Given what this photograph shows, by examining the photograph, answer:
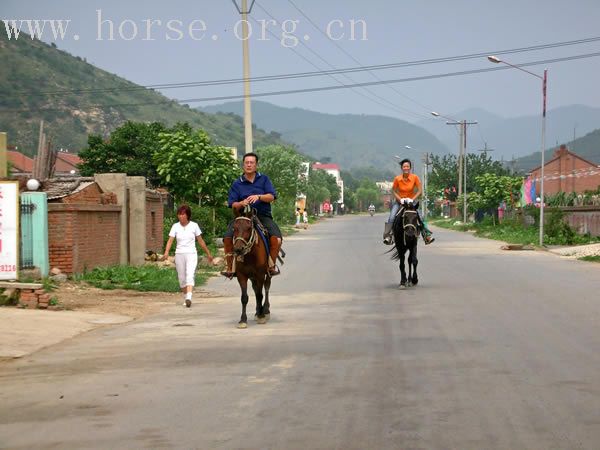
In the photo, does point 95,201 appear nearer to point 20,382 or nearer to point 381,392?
point 20,382

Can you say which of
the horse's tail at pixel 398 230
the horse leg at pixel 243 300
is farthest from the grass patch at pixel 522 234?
the horse leg at pixel 243 300

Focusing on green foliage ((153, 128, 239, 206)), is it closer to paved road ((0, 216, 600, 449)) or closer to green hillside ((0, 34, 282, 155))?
paved road ((0, 216, 600, 449))

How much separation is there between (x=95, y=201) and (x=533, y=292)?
37.6ft

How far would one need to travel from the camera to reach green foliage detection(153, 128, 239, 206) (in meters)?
35.1

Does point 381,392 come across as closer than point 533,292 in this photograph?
Yes

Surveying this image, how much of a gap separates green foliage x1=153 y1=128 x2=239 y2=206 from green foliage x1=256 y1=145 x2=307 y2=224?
111ft

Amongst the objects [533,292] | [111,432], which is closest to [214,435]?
[111,432]

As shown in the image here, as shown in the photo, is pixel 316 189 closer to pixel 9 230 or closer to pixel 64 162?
pixel 64 162

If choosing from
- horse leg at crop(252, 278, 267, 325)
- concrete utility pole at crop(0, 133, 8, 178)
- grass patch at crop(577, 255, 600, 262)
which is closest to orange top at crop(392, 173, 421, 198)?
horse leg at crop(252, 278, 267, 325)

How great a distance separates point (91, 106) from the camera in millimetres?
119500

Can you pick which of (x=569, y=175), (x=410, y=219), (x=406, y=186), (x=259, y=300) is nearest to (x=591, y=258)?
(x=406, y=186)

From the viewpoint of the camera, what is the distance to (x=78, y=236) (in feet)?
66.4

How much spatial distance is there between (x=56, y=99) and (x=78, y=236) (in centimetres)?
9855

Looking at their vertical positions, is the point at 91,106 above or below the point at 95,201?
above
